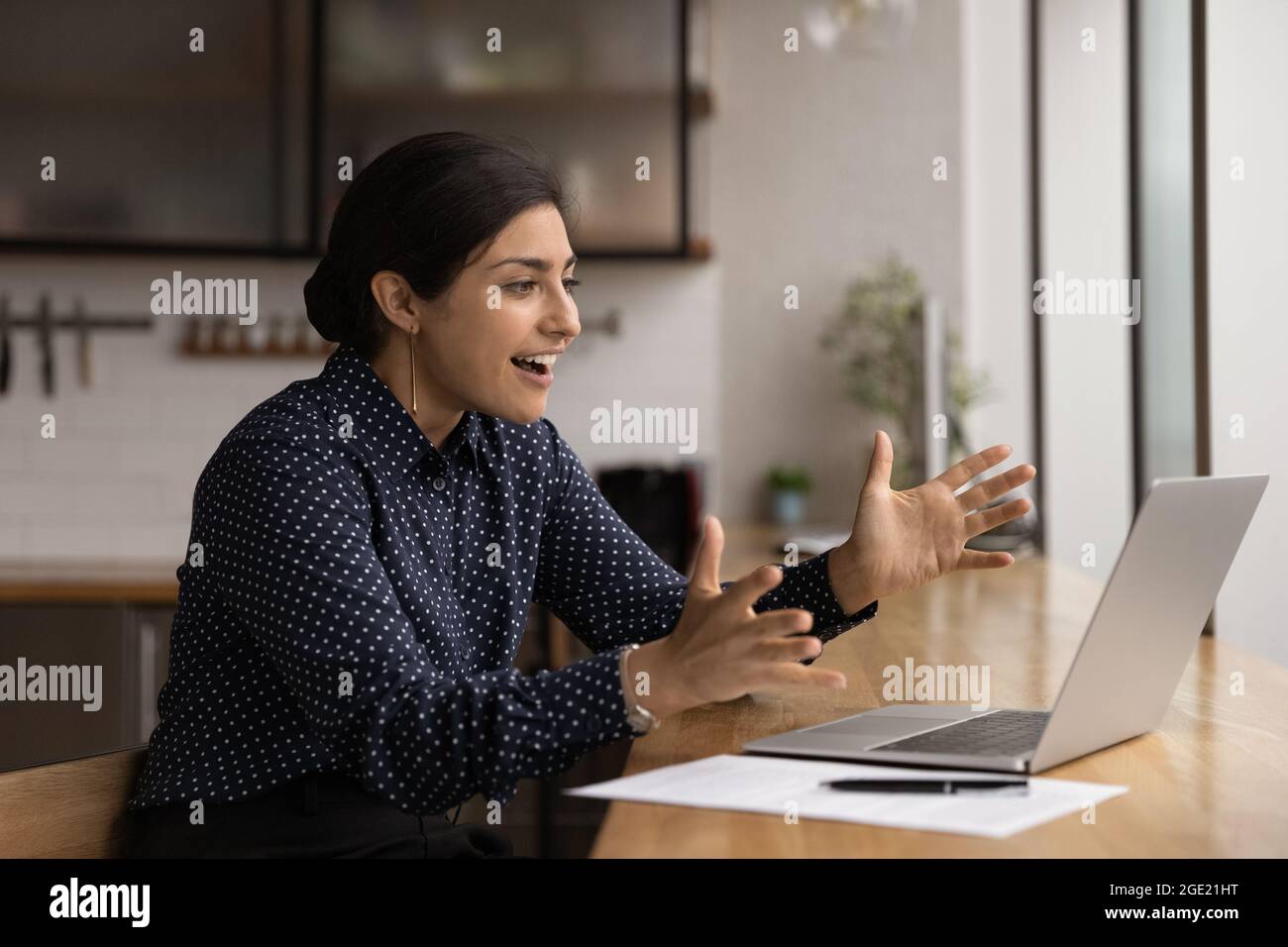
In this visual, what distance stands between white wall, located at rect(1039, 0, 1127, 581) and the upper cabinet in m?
1.05

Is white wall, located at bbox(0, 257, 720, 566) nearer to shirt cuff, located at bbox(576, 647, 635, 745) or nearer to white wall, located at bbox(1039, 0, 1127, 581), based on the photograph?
white wall, located at bbox(1039, 0, 1127, 581)

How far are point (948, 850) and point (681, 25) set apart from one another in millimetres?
3223

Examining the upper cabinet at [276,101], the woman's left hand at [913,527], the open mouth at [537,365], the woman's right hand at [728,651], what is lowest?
the woman's right hand at [728,651]

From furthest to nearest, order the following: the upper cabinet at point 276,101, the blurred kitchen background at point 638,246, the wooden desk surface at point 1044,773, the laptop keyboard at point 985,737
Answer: the upper cabinet at point 276,101, the blurred kitchen background at point 638,246, the laptop keyboard at point 985,737, the wooden desk surface at point 1044,773

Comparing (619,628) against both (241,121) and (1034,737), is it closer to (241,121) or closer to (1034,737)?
(1034,737)

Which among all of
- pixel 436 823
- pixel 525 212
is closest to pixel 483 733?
pixel 436 823

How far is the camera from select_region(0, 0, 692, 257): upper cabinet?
3.59m

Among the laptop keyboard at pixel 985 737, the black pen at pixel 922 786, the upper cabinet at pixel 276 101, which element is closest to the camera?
the black pen at pixel 922 786

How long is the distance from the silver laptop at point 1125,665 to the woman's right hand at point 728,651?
188 millimetres

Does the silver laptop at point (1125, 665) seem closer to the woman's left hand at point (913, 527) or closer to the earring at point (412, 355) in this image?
the woman's left hand at point (913, 527)

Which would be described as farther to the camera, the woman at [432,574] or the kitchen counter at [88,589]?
the kitchen counter at [88,589]

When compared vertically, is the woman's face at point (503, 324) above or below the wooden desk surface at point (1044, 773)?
above

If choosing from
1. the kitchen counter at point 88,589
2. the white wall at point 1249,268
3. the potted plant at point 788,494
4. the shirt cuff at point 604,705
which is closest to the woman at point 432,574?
the shirt cuff at point 604,705

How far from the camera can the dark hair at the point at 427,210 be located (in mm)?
1363
